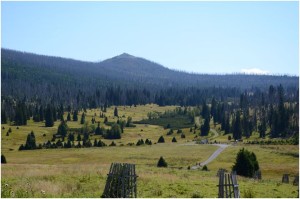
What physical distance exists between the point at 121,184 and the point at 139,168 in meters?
22.0

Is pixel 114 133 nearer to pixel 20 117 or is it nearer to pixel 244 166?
pixel 20 117

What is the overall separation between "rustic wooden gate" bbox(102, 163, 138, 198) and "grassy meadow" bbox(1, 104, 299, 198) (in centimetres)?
102

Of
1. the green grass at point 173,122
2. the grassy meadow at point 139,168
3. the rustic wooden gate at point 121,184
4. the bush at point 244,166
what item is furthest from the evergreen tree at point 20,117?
the rustic wooden gate at point 121,184

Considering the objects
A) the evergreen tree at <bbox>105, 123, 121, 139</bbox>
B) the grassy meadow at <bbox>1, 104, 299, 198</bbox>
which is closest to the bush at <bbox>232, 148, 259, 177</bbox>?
the grassy meadow at <bbox>1, 104, 299, 198</bbox>

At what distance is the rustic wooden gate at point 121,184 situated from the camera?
20.3 meters

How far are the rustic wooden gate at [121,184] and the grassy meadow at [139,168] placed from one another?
1.02m

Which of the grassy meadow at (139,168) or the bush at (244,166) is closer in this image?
the grassy meadow at (139,168)

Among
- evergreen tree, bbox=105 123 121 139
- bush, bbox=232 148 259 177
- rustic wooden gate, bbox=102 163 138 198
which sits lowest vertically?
evergreen tree, bbox=105 123 121 139

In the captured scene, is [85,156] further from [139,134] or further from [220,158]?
[139,134]

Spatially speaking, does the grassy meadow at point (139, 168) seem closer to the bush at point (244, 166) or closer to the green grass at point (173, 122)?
the bush at point (244, 166)

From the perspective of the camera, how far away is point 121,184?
20.4 m

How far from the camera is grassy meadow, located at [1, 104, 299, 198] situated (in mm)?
22000

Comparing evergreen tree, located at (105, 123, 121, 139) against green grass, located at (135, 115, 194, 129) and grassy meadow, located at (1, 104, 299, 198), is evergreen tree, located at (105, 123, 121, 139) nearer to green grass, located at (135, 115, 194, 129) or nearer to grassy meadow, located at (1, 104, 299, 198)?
grassy meadow, located at (1, 104, 299, 198)

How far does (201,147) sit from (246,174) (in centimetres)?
4854
